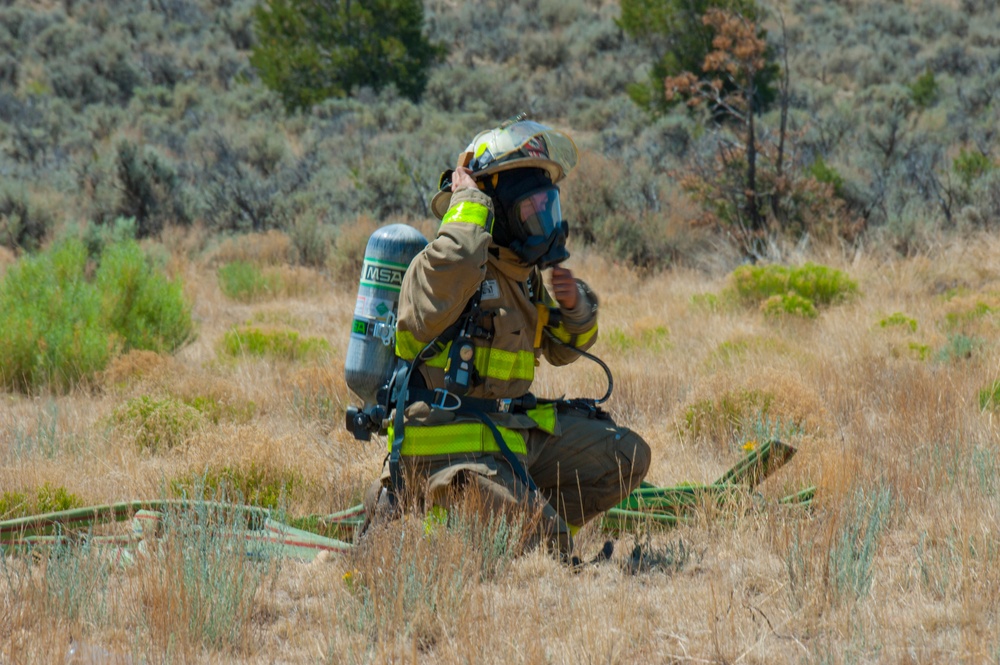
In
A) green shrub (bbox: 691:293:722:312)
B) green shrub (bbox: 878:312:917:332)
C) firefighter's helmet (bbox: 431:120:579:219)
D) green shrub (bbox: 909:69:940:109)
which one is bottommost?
green shrub (bbox: 691:293:722:312)

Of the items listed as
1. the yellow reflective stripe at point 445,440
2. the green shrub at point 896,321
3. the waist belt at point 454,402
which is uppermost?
the waist belt at point 454,402

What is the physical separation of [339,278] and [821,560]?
904cm

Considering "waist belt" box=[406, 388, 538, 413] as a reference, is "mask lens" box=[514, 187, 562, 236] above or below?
above

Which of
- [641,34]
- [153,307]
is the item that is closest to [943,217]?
[153,307]

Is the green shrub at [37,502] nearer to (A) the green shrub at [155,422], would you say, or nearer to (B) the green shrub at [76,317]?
(A) the green shrub at [155,422]

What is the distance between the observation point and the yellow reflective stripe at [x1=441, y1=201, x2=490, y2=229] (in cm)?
327

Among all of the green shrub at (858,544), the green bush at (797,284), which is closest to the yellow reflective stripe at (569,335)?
the green shrub at (858,544)

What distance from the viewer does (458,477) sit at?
3.35 meters

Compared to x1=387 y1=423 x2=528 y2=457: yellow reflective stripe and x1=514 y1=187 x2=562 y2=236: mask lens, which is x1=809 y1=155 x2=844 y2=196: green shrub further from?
x1=387 y1=423 x2=528 y2=457: yellow reflective stripe

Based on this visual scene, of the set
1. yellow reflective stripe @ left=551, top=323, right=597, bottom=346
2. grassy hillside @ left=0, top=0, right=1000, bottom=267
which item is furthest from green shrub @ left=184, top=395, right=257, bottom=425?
grassy hillside @ left=0, top=0, right=1000, bottom=267

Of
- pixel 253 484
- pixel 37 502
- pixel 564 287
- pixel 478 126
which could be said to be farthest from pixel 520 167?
pixel 478 126

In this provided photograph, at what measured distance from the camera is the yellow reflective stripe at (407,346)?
348cm

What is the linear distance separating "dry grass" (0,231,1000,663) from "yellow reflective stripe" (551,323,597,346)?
2.58ft

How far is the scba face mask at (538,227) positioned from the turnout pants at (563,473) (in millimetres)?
668
